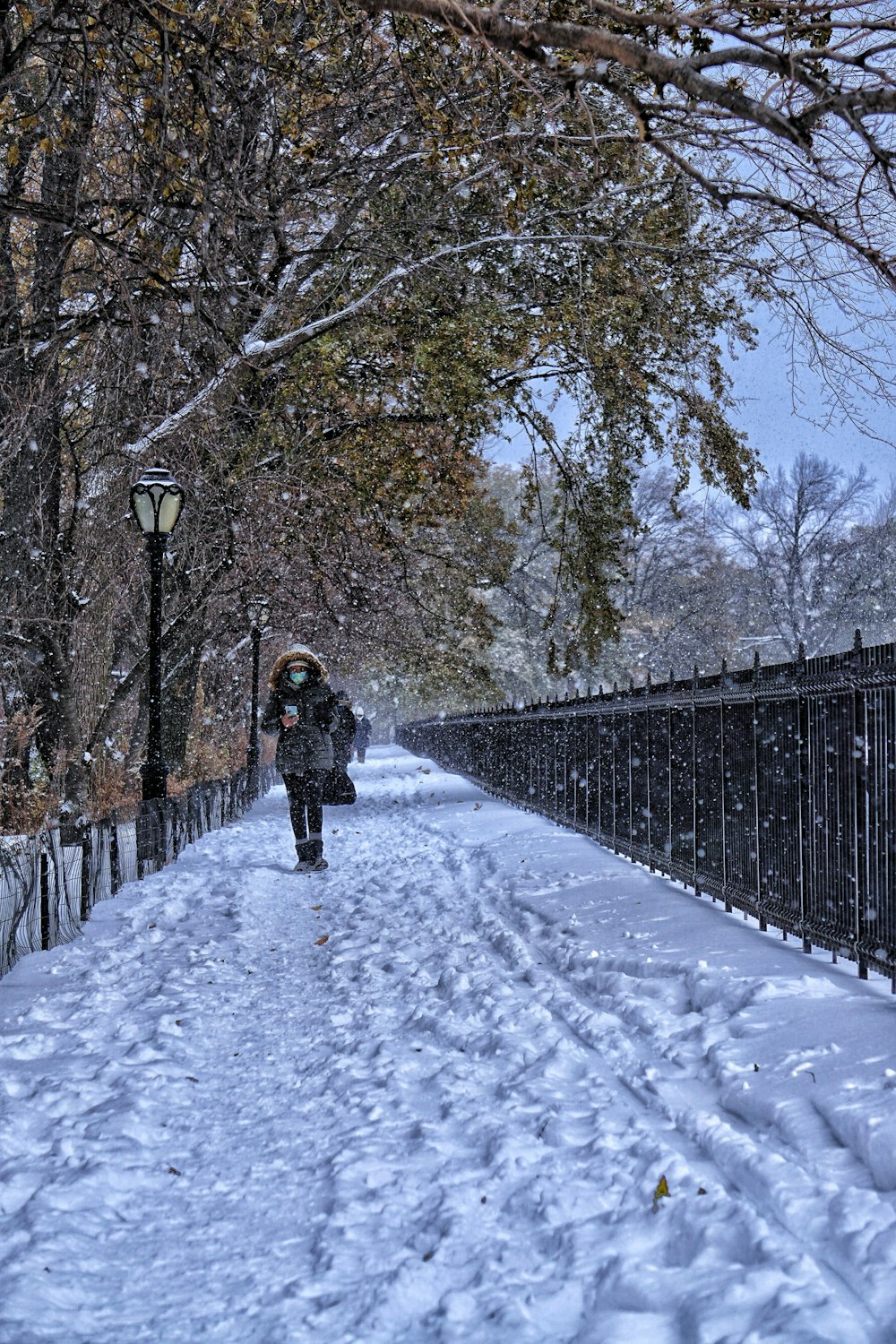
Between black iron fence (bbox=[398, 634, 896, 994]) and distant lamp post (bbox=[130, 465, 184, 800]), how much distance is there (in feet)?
15.8

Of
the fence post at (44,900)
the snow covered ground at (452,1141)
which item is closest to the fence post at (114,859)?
the snow covered ground at (452,1141)

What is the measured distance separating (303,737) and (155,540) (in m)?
2.54

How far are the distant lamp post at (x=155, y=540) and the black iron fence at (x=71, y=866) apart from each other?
40 cm

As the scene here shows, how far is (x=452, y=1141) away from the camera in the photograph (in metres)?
4.23

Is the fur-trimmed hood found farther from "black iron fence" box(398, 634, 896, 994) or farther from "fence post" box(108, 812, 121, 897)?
"black iron fence" box(398, 634, 896, 994)

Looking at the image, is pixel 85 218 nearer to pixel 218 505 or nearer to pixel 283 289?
pixel 283 289

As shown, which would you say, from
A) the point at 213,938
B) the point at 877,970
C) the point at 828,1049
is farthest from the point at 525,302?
the point at 828,1049

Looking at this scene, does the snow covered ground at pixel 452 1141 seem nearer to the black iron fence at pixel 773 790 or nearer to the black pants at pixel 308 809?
the black iron fence at pixel 773 790

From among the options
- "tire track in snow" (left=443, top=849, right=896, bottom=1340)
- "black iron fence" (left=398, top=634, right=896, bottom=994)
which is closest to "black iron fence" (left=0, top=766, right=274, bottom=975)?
"tire track in snow" (left=443, top=849, right=896, bottom=1340)

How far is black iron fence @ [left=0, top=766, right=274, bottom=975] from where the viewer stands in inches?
275

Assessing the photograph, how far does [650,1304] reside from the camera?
2.96 meters

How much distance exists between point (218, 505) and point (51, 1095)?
1256 cm

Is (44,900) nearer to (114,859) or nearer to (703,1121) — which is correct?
(114,859)

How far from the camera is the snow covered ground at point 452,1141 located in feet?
9.95
